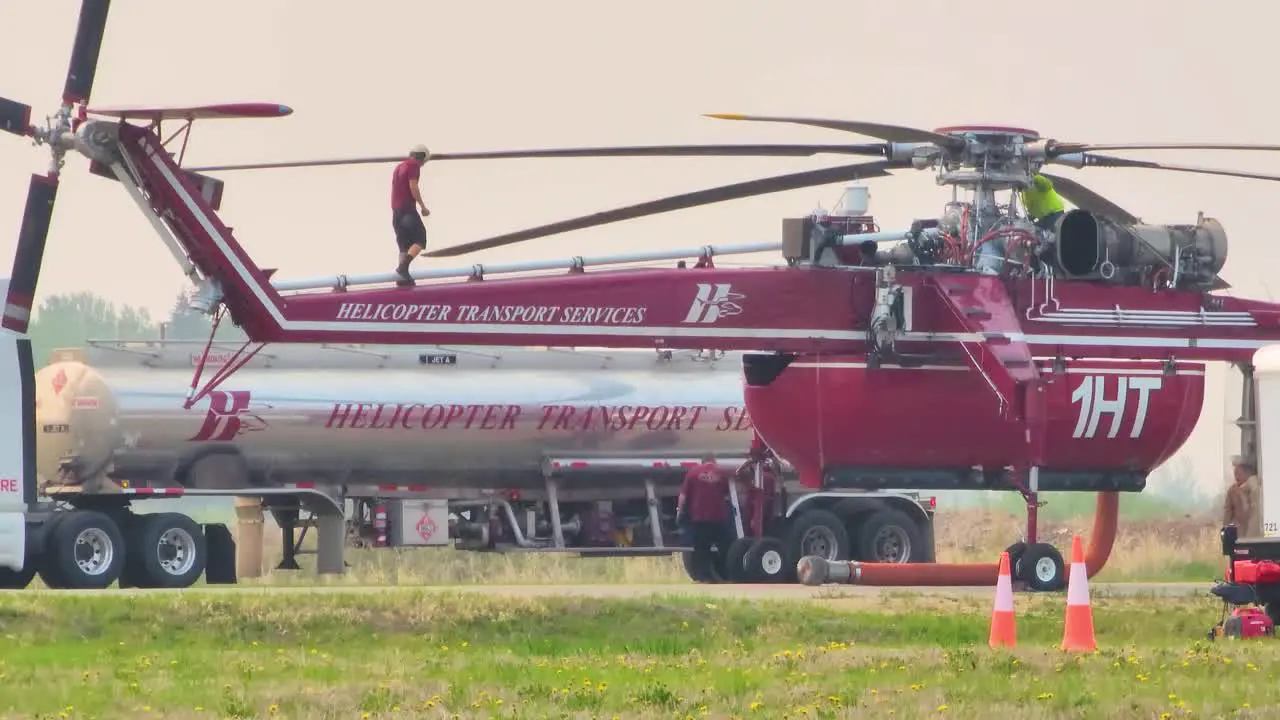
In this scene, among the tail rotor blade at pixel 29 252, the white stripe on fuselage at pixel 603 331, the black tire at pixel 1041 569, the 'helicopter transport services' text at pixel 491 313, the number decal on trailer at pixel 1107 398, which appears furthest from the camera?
the number decal on trailer at pixel 1107 398

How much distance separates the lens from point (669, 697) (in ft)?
50.8

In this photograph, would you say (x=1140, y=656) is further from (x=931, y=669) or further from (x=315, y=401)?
(x=315, y=401)

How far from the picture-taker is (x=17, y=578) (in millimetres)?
29172

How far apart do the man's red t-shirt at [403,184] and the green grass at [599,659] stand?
4.05 meters

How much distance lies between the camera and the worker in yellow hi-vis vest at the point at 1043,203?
28109 millimetres

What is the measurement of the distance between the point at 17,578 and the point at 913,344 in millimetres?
11138

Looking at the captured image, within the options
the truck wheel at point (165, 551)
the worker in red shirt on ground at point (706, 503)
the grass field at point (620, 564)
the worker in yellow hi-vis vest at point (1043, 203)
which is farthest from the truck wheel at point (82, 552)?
the worker in yellow hi-vis vest at point (1043, 203)

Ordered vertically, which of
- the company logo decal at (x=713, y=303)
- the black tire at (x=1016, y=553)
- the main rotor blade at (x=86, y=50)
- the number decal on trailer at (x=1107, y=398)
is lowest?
the black tire at (x=1016, y=553)

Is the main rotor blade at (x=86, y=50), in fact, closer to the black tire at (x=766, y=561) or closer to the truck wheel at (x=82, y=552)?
the truck wheel at (x=82, y=552)

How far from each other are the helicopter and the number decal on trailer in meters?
0.03

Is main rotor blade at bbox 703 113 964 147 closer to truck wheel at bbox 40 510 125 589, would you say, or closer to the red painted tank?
the red painted tank

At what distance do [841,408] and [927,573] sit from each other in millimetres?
2464

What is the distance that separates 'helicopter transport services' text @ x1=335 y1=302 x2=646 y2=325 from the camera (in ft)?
80.9

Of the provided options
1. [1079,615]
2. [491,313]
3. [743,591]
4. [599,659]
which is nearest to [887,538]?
[743,591]
